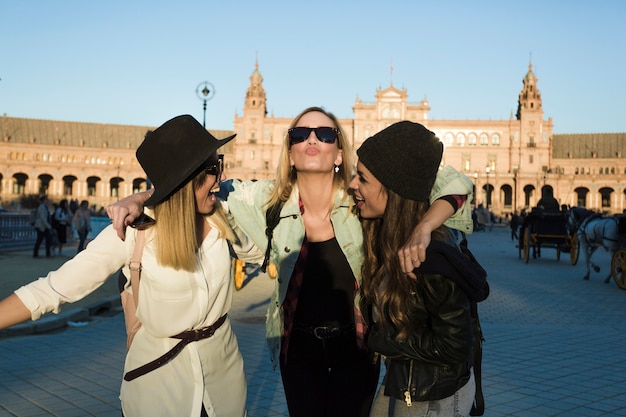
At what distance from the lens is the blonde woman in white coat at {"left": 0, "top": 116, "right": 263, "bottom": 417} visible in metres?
2.26

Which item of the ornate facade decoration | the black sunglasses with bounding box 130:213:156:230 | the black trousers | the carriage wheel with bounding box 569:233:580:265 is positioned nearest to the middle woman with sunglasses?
the black trousers

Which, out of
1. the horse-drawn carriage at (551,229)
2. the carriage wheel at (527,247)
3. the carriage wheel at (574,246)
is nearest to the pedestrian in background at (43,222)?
the horse-drawn carriage at (551,229)

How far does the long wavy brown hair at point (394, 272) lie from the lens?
2260 millimetres

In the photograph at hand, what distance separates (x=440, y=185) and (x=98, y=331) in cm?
706

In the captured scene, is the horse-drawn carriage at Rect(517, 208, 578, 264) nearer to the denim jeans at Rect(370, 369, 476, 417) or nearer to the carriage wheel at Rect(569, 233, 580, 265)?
the carriage wheel at Rect(569, 233, 580, 265)

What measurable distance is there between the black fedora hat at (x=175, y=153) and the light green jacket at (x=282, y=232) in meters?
0.75

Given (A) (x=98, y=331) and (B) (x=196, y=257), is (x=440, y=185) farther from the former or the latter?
(A) (x=98, y=331)

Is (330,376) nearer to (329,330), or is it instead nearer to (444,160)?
(329,330)

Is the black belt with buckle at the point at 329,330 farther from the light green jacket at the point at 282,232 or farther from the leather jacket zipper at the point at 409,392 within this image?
the leather jacket zipper at the point at 409,392

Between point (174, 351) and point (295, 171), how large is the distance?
143 centimetres

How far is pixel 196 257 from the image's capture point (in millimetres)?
2377

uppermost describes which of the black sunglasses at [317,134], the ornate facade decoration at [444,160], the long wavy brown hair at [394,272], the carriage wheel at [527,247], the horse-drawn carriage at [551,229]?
the ornate facade decoration at [444,160]

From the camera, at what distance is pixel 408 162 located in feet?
8.02

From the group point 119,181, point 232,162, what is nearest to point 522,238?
point 232,162
